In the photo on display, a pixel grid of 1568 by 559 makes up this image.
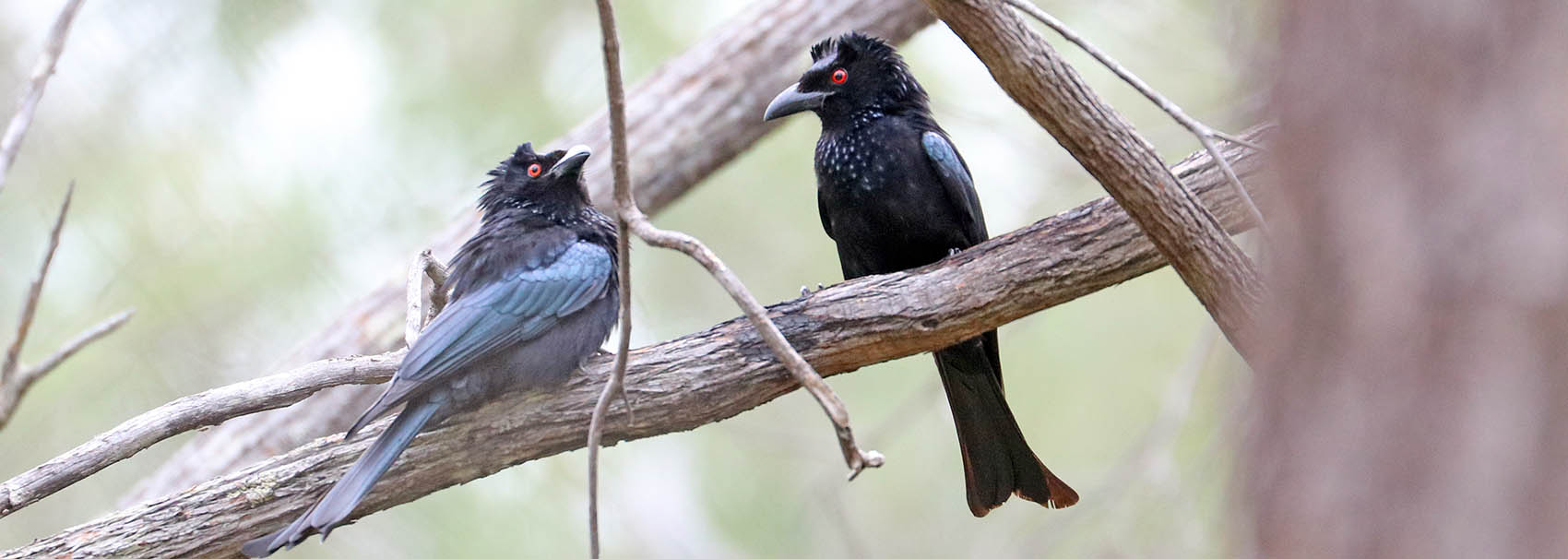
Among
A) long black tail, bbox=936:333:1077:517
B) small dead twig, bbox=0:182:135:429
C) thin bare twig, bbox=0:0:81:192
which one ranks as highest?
thin bare twig, bbox=0:0:81:192

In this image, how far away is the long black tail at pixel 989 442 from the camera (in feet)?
14.1

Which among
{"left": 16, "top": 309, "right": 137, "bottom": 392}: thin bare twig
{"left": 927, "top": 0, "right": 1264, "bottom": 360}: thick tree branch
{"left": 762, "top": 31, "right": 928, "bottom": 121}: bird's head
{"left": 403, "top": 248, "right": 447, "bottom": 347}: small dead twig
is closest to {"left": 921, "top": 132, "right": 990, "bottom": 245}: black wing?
{"left": 762, "top": 31, "right": 928, "bottom": 121}: bird's head

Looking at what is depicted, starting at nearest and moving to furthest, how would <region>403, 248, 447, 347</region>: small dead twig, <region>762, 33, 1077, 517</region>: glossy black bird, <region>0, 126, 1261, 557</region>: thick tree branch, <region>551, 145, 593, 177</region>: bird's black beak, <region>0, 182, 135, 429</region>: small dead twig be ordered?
<region>0, 182, 135, 429</region>: small dead twig
<region>0, 126, 1261, 557</region>: thick tree branch
<region>403, 248, 447, 347</region>: small dead twig
<region>762, 33, 1077, 517</region>: glossy black bird
<region>551, 145, 593, 177</region>: bird's black beak

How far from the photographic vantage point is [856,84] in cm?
490

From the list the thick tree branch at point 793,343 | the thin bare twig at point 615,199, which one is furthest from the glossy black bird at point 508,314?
the thin bare twig at point 615,199

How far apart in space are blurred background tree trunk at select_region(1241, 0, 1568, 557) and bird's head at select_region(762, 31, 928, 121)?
127 inches

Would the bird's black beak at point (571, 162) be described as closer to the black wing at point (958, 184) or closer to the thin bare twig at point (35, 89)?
the black wing at point (958, 184)

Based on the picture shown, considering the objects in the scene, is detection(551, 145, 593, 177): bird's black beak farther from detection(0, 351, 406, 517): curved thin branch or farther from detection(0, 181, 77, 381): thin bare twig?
detection(0, 181, 77, 381): thin bare twig

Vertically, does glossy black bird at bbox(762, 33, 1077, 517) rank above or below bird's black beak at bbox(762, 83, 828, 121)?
below

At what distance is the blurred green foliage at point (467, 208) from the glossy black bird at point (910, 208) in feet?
2.87

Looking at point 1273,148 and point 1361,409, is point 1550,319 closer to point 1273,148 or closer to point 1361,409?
point 1361,409

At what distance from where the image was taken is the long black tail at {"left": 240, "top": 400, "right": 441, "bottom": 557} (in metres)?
3.47

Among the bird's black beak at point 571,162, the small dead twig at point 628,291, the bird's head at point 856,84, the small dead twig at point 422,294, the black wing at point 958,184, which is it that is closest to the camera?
the small dead twig at point 628,291

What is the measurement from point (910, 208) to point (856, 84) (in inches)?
26.1
